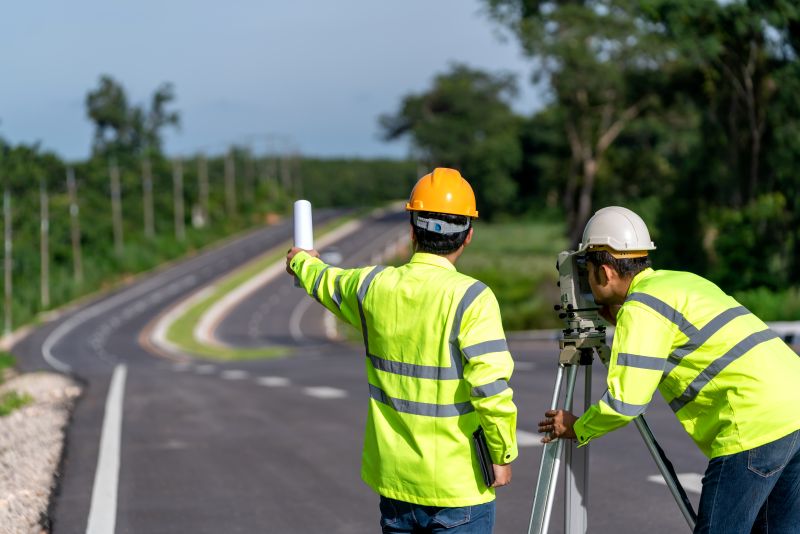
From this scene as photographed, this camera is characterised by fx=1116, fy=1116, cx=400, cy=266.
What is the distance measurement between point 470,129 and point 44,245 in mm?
49355

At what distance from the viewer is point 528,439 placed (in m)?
10.8

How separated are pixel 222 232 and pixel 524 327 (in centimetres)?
6892

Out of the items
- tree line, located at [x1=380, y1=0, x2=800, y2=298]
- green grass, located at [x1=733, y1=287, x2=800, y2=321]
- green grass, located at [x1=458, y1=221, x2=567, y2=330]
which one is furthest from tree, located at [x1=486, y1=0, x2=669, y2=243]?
green grass, located at [x1=733, y1=287, x2=800, y2=321]

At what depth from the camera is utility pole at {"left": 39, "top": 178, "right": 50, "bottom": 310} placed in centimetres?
8388

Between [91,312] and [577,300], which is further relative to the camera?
[91,312]

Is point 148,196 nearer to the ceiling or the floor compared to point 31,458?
nearer to the ceiling

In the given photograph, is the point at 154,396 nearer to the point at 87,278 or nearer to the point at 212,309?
the point at 212,309

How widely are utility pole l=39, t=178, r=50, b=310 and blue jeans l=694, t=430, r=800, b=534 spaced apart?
8363 cm

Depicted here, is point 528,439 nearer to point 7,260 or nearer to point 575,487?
point 575,487

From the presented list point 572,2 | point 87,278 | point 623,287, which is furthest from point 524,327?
point 87,278

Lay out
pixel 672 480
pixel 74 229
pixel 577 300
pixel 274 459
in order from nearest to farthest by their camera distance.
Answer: pixel 672 480, pixel 577 300, pixel 274 459, pixel 74 229

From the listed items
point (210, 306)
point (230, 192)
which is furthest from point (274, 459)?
point (230, 192)

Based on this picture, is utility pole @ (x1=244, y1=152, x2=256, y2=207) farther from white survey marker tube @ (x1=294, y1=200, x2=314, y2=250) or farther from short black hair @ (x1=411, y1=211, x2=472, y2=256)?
short black hair @ (x1=411, y1=211, x2=472, y2=256)

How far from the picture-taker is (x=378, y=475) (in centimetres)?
426
